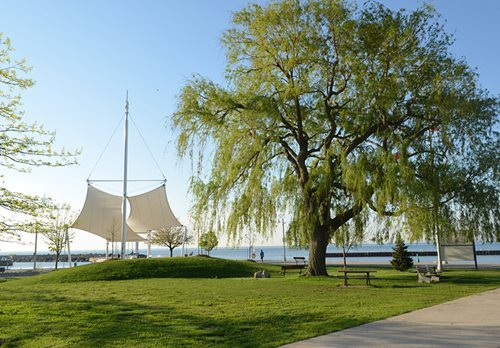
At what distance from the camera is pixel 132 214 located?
5088cm

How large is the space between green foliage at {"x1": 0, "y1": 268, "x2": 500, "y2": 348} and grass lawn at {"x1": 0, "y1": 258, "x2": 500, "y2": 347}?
0.02 metres

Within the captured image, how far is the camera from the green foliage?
26.1 feet

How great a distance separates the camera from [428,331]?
7812mm

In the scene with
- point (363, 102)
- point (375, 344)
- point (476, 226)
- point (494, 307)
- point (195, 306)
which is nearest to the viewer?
point (375, 344)

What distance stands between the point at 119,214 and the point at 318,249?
33667 mm

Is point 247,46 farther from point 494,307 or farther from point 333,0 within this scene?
point 494,307

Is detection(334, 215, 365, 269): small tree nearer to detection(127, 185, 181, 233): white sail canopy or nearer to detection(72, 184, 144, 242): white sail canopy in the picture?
detection(127, 185, 181, 233): white sail canopy

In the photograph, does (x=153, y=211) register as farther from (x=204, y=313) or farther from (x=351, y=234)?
(x=204, y=313)

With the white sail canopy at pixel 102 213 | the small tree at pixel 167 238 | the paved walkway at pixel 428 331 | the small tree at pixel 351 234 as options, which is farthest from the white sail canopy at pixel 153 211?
the paved walkway at pixel 428 331

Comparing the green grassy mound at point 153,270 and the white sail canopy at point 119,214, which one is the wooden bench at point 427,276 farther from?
the white sail canopy at point 119,214

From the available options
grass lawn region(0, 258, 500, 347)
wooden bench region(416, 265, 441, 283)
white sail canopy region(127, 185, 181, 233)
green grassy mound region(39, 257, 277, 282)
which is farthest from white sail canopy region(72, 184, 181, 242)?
wooden bench region(416, 265, 441, 283)

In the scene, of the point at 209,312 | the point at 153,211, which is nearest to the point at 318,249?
the point at 209,312

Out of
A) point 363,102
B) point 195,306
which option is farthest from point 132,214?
point 195,306

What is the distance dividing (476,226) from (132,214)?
128 ft
